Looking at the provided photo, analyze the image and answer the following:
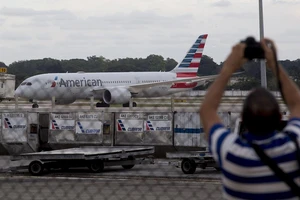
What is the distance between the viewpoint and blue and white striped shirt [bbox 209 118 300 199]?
3035 millimetres

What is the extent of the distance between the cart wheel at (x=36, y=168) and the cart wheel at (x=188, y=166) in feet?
9.48

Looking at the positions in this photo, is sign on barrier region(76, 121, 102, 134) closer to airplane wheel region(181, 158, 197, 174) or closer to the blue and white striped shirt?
airplane wheel region(181, 158, 197, 174)

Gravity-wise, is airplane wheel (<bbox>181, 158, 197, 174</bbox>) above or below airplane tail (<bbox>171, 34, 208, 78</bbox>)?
below

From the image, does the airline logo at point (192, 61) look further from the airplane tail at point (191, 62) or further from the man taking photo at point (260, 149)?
the man taking photo at point (260, 149)

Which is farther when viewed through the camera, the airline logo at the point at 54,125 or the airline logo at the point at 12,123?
the airline logo at the point at 54,125

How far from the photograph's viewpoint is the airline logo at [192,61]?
49.6 meters

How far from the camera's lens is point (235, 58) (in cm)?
318

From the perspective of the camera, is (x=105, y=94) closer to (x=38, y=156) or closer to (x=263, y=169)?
(x=38, y=156)

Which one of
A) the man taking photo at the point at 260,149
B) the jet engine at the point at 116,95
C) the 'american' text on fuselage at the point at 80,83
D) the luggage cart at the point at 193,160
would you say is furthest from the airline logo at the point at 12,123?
the 'american' text on fuselage at the point at 80,83

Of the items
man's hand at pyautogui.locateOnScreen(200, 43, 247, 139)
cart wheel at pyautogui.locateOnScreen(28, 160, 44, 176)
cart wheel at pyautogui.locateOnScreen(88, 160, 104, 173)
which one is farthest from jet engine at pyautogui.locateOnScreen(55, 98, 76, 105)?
man's hand at pyautogui.locateOnScreen(200, 43, 247, 139)

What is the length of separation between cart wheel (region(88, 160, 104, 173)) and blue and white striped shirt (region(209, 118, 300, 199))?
39.1 ft

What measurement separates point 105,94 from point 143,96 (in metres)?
3.10

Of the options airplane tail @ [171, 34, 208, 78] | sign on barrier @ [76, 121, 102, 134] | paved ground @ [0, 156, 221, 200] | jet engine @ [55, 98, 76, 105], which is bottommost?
paved ground @ [0, 156, 221, 200]

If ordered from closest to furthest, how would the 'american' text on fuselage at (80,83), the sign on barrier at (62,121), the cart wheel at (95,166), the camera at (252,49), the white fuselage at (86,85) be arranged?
1. the camera at (252,49)
2. the cart wheel at (95,166)
3. the sign on barrier at (62,121)
4. the white fuselage at (86,85)
5. the 'american' text on fuselage at (80,83)
